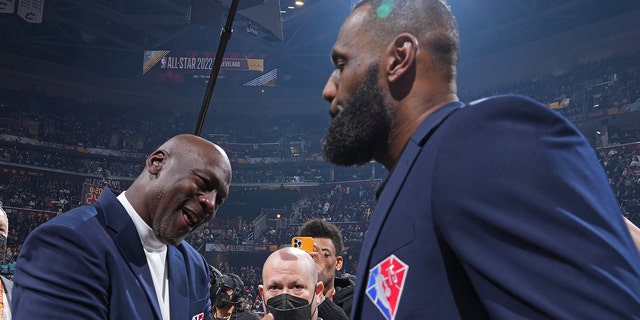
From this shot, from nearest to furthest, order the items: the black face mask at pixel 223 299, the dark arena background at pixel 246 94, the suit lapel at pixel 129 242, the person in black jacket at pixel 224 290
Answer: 1. the suit lapel at pixel 129 242
2. the person in black jacket at pixel 224 290
3. the black face mask at pixel 223 299
4. the dark arena background at pixel 246 94

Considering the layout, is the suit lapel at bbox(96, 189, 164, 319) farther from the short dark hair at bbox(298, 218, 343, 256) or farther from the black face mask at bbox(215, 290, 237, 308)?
the short dark hair at bbox(298, 218, 343, 256)

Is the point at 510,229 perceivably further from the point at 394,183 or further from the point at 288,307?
the point at 288,307

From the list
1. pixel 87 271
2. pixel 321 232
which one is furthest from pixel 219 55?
pixel 321 232

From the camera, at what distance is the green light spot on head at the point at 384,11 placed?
1.40 metres

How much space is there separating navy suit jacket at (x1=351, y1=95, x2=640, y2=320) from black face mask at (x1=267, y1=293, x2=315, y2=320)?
2118 millimetres

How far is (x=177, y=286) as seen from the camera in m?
2.40

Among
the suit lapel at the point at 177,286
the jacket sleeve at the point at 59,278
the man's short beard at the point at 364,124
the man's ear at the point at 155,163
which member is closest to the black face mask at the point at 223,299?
the suit lapel at the point at 177,286

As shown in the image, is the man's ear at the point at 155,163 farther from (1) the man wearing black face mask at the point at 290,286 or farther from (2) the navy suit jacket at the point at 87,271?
(1) the man wearing black face mask at the point at 290,286

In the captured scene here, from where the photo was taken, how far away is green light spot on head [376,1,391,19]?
4.60 ft

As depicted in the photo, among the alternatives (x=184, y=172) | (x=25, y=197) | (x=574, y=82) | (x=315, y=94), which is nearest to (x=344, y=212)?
(x=315, y=94)

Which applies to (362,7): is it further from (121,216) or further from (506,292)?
(121,216)

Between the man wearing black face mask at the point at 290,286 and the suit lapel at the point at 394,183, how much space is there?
203 cm

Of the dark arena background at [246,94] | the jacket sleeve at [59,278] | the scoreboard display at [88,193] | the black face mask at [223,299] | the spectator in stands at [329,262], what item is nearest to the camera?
the jacket sleeve at [59,278]

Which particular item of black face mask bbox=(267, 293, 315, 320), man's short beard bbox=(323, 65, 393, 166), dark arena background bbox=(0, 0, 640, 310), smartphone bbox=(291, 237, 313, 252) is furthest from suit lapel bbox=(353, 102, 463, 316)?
dark arena background bbox=(0, 0, 640, 310)
